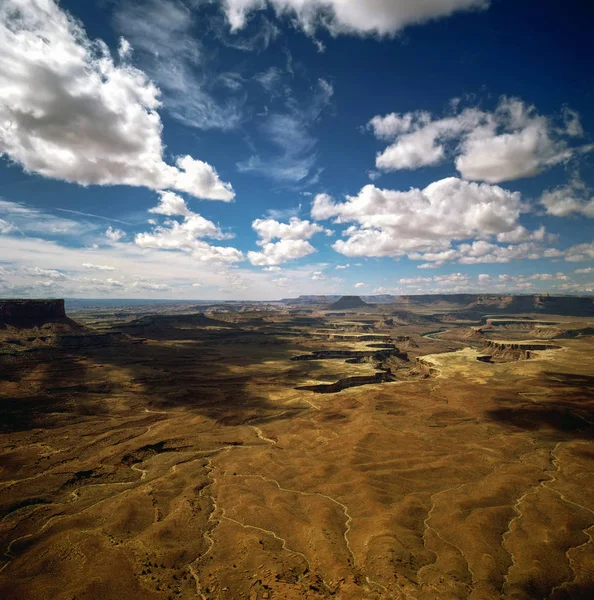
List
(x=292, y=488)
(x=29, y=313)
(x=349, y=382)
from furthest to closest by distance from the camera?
(x=29, y=313) < (x=349, y=382) < (x=292, y=488)

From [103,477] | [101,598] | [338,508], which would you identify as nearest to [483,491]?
[338,508]

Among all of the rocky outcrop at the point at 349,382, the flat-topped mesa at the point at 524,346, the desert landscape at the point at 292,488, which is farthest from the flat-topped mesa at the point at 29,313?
the flat-topped mesa at the point at 524,346

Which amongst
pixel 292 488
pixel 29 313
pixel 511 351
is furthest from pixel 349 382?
pixel 29 313

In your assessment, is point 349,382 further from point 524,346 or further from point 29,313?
point 29,313

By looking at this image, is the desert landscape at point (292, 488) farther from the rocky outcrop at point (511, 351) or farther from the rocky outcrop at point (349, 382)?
the rocky outcrop at point (511, 351)

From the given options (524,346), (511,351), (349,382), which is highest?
(524,346)
